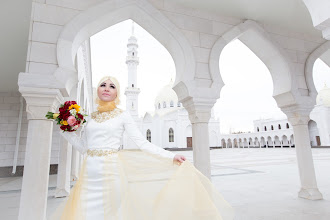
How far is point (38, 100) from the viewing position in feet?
7.81

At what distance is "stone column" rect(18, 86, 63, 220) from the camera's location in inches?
85.4

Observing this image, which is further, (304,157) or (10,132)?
(10,132)

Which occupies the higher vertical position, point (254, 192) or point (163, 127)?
point (163, 127)

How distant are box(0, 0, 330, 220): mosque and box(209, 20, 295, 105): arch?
2 centimetres

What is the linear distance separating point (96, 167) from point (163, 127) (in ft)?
90.4

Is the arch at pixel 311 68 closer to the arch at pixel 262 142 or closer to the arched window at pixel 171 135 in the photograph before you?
the arched window at pixel 171 135

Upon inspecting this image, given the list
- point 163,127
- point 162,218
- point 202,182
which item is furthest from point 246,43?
point 163,127

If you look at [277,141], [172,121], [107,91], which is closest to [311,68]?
[107,91]

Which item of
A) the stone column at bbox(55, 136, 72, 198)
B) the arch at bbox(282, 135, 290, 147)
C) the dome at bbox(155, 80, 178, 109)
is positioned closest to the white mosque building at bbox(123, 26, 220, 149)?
the dome at bbox(155, 80, 178, 109)

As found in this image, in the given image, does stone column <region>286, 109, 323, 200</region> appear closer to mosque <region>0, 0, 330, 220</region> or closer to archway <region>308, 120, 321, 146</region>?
mosque <region>0, 0, 330, 220</region>

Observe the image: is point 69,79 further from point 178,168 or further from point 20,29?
point 20,29

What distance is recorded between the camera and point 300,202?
3.45m

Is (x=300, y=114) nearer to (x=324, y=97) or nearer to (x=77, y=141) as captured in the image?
(x=77, y=141)

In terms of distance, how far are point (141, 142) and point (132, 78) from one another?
26.6 metres
